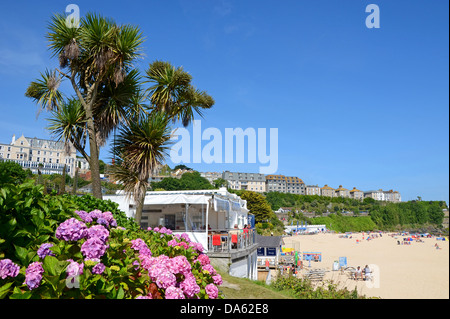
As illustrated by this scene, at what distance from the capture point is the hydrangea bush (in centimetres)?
255

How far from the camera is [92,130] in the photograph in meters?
9.86

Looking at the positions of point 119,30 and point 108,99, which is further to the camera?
point 108,99

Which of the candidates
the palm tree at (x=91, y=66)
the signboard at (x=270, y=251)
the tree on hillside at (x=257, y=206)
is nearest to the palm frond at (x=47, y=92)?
the palm tree at (x=91, y=66)

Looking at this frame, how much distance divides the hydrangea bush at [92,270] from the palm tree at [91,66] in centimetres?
656

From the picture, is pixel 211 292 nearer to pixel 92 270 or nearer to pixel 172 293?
pixel 172 293

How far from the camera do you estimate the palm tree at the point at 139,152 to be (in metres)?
10.6

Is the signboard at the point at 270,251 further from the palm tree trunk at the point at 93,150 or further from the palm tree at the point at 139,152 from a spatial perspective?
the palm tree trunk at the point at 93,150

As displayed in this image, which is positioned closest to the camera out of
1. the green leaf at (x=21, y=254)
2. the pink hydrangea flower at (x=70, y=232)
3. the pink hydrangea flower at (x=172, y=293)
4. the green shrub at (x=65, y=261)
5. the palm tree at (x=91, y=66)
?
the green shrub at (x=65, y=261)

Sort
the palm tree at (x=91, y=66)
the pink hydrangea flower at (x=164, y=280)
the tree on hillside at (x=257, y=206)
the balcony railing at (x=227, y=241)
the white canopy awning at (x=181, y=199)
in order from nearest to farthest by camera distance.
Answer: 1. the pink hydrangea flower at (x=164, y=280)
2. the palm tree at (x=91, y=66)
3. the balcony railing at (x=227, y=241)
4. the white canopy awning at (x=181, y=199)
5. the tree on hillside at (x=257, y=206)

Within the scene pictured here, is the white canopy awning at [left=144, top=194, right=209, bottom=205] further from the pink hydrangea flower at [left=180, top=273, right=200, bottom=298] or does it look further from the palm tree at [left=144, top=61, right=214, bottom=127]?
the pink hydrangea flower at [left=180, top=273, right=200, bottom=298]

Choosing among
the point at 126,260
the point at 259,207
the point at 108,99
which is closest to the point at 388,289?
the point at 108,99

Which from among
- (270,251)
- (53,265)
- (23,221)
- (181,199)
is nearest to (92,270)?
(53,265)
